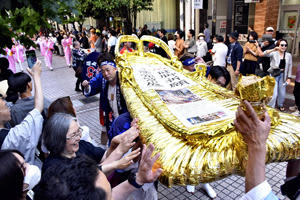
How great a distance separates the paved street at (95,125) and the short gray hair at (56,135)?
1.44 meters

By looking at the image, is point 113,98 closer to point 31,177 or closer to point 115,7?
point 31,177

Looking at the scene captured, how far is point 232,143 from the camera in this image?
1255mm

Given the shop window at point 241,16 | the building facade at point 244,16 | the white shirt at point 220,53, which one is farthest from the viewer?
the shop window at point 241,16

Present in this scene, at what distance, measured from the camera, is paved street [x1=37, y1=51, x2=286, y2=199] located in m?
2.57

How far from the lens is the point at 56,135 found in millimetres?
1533

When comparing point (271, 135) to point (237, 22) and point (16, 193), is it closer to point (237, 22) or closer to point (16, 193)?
point (16, 193)

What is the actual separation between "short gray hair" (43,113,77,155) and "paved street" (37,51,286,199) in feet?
4.74

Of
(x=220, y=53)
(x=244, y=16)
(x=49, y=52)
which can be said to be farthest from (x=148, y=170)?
(x=244, y=16)

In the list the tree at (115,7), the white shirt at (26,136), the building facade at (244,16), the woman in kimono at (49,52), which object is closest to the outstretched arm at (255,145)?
the white shirt at (26,136)

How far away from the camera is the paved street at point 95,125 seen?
2.57 m

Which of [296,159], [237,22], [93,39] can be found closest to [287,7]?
[237,22]

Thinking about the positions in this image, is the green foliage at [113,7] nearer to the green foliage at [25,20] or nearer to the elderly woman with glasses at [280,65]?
the elderly woman with glasses at [280,65]

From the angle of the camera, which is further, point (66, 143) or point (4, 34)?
point (66, 143)

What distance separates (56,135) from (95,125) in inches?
114
